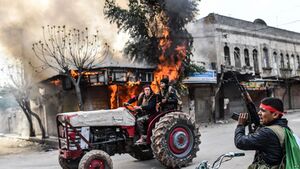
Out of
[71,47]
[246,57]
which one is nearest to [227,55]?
[246,57]

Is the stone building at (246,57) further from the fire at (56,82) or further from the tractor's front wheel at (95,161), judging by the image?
the tractor's front wheel at (95,161)

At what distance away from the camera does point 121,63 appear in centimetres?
1861

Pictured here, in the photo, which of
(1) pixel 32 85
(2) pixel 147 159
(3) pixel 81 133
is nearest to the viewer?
(3) pixel 81 133

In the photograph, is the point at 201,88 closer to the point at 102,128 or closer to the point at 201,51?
Result: the point at 201,51

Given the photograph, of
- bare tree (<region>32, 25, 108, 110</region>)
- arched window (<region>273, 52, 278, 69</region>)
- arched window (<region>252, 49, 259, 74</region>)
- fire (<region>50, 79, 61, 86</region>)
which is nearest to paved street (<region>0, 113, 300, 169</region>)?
bare tree (<region>32, 25, 108, 110</region>)

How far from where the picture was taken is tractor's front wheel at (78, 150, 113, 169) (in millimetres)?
6645

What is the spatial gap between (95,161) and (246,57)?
2234 centimetres

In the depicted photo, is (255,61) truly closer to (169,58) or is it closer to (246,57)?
(246,57)

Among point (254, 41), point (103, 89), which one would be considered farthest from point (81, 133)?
point (254, 41)

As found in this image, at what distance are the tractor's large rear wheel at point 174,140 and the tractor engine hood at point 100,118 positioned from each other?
0.70m

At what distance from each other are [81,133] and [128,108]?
136 centimetres

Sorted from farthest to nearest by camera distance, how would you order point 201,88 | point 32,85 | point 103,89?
point 201,88 < point 32,85 < point 103,89

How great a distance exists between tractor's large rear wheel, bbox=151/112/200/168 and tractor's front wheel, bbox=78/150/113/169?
3.95ft

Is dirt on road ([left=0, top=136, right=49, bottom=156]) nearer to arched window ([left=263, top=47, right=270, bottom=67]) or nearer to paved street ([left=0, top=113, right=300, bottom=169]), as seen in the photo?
paved street ([left=0, top=113, right=300, bottom=169])
